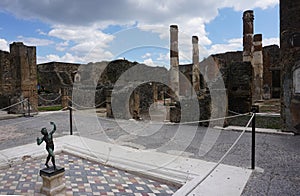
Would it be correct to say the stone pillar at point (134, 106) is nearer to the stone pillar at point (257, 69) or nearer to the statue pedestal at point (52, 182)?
the statue pedestal at point (52, 182)

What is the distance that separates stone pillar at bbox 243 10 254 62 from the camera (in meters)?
14.8

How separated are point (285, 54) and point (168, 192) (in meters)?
4.84

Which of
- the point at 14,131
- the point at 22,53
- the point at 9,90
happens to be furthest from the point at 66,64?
the point at 14,131

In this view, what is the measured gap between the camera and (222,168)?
3514 millimetres

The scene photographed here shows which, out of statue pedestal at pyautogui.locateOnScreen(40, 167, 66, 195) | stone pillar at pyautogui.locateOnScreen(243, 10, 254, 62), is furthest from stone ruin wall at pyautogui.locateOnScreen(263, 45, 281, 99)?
statue pedestal at pyautogui.locateOnScreen(40, 167, 66, 195)

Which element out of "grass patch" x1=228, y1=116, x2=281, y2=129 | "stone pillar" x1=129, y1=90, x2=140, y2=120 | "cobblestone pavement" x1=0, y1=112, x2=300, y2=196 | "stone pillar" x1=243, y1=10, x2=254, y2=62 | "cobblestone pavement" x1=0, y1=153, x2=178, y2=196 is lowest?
"cobblestone pavement" x1=0, y1=153, x2=178, y2=196

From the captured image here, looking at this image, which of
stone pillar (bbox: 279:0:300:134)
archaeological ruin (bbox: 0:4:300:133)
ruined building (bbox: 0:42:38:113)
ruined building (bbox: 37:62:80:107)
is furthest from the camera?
ruined building (bbox: 37:62:80:107)

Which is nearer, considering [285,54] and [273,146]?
[273,146]

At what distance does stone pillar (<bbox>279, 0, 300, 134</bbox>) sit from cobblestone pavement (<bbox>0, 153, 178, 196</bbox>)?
13.5 ft

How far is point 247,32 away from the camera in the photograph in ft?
49.3

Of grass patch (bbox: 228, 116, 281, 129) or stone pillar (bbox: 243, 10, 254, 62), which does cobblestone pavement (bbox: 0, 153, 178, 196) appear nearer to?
grass patch (bbox: 228, 116, 281, 129)

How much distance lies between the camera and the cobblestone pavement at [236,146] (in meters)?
3.02

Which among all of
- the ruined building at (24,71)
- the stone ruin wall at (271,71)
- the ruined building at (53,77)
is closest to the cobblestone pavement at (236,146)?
the ruined building at (24,71)

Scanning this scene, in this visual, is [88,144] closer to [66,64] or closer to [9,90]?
[9,90]
